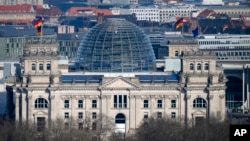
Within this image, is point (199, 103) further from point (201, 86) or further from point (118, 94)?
point (118, 94)

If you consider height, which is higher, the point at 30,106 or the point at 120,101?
the point at 120,101

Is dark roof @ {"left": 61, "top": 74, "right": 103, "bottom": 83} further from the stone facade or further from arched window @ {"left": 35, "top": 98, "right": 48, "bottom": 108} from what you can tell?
arched window @ {"left": 35, "top": 98, "right": 48, "bottom": 108}

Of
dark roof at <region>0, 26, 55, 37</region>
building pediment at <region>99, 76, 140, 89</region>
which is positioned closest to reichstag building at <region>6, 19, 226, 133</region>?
building pediment at <region>99, 76, 140, 89</region>

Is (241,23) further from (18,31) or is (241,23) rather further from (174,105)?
(174,105)

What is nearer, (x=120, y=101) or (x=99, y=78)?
(x=99, y=78)

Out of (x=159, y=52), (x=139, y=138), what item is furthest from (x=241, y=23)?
(x=139, y=138)

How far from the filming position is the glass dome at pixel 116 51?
10669 cm

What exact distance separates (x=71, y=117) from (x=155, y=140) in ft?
31.6

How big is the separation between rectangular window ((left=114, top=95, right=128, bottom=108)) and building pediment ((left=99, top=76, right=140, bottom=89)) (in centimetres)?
65

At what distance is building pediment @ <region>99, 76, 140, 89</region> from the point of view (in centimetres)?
10500

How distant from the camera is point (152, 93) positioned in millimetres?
105500

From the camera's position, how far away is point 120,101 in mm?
105562

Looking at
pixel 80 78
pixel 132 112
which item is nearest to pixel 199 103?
pixel 132 112

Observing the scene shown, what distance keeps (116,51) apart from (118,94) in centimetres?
258
